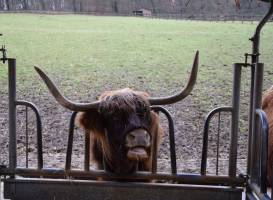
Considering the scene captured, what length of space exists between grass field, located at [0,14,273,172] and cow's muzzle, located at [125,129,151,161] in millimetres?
2176

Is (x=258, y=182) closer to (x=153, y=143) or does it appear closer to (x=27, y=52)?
(x=153, y=143)

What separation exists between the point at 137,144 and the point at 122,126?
0.99 feet

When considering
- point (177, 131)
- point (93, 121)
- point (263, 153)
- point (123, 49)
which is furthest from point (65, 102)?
point (123, 49)

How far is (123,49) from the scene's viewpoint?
2184cm

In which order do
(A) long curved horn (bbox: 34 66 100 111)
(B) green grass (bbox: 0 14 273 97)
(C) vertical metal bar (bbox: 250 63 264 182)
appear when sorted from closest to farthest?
(C) vertical metal bar (bbox: 250 63 264 182) < (A) long curved horn (bbox: 34 66 100 111) < (B) green grass (bbox: 0 14 273 97)

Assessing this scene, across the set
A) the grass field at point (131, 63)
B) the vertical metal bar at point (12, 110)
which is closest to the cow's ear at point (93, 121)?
the vertical metal bar at point (12, 110)

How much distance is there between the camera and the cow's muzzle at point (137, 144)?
11.6 ft

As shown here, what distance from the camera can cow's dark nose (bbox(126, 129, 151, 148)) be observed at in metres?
3.55

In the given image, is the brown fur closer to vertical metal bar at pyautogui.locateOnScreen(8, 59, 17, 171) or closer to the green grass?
vertical metal bar at pyautogui.locateOnScreen(8, 59, 17, 171)

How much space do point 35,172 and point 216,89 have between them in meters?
9.53

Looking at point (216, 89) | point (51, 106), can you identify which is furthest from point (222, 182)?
point (216, 89)

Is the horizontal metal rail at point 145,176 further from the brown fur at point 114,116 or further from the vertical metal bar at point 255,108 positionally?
the vertical metal bar at point 255,108

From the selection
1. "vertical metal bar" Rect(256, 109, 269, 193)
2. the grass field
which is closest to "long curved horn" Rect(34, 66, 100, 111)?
"vertical metal bar" Rect(256, 109, 269, 193)

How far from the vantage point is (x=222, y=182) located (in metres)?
3.76
